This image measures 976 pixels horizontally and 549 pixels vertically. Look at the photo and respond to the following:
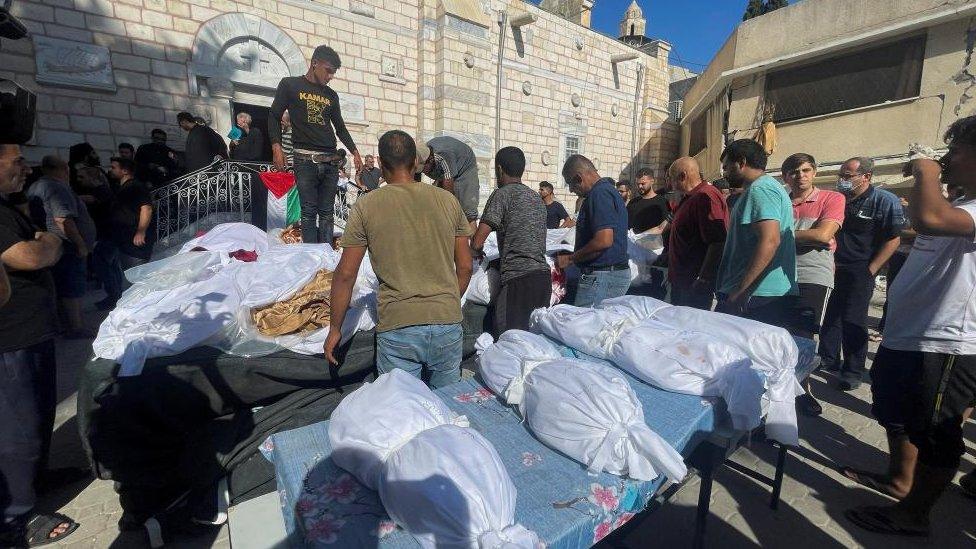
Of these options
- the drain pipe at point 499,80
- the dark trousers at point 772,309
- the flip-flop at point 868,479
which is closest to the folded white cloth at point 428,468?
the dark trousers at point 772,309

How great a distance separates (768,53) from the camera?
38.8 ft

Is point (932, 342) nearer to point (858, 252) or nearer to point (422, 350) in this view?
point (858, 252)

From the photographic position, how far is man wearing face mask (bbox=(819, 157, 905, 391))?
375cm

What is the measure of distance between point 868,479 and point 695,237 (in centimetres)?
190

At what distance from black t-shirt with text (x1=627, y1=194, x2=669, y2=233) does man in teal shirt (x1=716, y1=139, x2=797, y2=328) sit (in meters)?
2.41

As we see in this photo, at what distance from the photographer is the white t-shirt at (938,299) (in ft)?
6.44

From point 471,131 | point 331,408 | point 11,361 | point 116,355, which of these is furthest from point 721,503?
point 471,131

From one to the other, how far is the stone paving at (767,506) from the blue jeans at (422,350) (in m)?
1.16

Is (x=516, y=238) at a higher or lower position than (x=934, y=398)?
higher

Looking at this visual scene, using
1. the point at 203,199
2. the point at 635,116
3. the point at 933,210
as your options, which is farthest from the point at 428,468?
the point at 635,116

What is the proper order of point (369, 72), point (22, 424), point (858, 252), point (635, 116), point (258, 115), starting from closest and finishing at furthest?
1. point (22, 424)
2. point (858, 252)
3. point (258, 115)
4. point (369, 72)
5. point (635, 116)

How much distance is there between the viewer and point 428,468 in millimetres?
1225

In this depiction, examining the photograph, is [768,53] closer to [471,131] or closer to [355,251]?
[471,131]

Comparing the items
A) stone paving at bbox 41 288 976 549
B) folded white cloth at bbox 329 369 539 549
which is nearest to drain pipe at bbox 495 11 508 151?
stone paving at bbox 41 288 976 549
